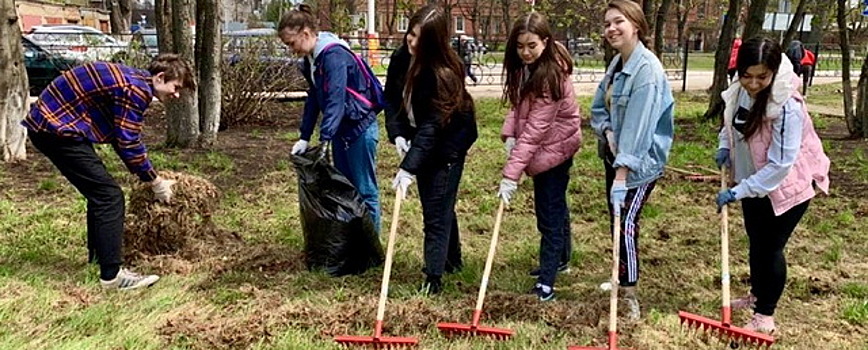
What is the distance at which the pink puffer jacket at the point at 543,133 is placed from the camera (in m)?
3.48

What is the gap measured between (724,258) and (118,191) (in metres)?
2.98

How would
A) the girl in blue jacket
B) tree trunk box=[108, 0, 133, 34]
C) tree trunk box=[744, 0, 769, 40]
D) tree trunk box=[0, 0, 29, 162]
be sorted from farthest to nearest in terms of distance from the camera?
tree trunk box=[108, 0, 133, 34]
tree trunk box=[744, 0, 769, 40]
tree trunk box=[0, 0, 29, 162]
the girl in blue jacket

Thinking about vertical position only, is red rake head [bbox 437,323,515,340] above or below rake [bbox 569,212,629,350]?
below

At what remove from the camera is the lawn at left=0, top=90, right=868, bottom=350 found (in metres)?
3.33

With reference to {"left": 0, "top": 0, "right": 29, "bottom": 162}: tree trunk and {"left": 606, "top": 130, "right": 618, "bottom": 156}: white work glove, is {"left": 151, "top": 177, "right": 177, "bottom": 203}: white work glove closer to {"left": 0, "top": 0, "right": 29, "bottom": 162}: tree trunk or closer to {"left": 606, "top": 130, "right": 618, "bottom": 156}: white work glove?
{"left": 606, "top": 130, "right": 618, "bottom": 156}: white work glove

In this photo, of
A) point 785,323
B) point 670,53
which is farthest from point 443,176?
point 670,53

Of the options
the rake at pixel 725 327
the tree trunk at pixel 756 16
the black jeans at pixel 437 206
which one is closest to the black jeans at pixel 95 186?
the black jeans at pixel 437 206

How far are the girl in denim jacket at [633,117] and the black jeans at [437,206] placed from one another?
30.9 inches

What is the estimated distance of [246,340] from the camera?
3.25m

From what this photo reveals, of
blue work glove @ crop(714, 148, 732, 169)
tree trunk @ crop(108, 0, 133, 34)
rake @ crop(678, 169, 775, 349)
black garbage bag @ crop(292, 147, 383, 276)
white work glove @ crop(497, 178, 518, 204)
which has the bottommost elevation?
rake @ crop(678, 169, 775, 349)

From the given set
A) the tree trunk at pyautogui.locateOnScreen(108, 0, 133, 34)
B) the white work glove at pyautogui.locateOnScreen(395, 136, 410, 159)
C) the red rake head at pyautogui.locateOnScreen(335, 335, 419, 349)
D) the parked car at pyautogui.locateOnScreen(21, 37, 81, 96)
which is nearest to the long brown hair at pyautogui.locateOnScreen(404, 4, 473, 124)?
the white work glove at pyautogui.locateOnScreen(395, 136, 410, 159)

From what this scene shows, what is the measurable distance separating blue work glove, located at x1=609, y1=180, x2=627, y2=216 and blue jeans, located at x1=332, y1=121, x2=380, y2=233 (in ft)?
4.88

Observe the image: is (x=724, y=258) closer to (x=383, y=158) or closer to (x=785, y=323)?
(x=785, y=323)

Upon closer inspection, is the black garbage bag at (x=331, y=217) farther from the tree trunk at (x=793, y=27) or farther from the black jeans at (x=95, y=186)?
Answer: the tree trunk at (x=793, y=27)
